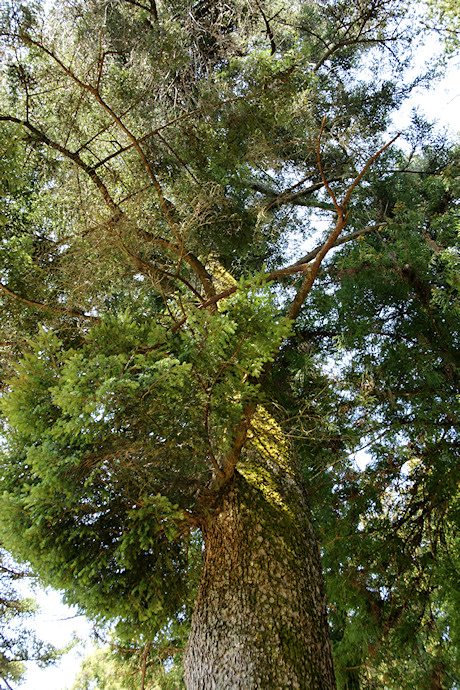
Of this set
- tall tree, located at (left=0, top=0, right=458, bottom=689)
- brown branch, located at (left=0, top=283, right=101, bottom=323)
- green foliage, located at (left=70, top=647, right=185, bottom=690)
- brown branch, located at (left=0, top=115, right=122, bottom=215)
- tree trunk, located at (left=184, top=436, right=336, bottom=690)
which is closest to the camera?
tree trunk, located at (left=184, top=436, right=336, bottom=690)

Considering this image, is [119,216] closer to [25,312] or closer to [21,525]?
[25,312]

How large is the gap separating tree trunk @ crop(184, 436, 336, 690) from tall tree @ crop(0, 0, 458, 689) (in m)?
0.02

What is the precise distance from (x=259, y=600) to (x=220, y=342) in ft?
5.66

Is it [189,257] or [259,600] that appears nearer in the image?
[259,600]

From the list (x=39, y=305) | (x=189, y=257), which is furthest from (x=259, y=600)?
(x=189, y=257)

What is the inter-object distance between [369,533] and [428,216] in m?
4.60

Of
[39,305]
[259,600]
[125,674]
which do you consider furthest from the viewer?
[125,674]

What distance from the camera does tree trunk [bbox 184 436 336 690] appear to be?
9.05ft

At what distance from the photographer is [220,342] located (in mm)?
3012

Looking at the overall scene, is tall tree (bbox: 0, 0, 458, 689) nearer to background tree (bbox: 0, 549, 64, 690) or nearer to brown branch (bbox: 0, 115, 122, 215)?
brown branch (bbox: 0, 115, 122, 215)

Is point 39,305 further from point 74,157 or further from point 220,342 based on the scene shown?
point 220,342

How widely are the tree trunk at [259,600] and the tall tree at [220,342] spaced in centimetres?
2

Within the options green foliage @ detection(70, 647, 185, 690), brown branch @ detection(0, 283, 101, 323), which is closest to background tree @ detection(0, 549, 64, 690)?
green foliage @ detection(70, 647, 185, 690)

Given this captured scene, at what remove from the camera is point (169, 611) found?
335cm
